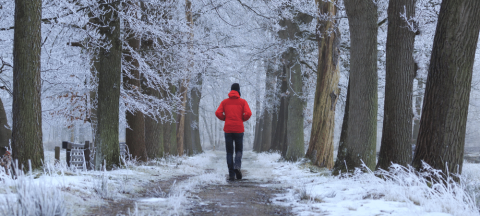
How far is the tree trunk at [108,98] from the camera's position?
845 cm

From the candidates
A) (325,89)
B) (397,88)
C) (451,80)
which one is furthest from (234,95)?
(325,89)

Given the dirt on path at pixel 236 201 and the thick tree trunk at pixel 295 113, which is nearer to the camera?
the dirt on path at pixel 236 201

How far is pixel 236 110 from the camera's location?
829 cm

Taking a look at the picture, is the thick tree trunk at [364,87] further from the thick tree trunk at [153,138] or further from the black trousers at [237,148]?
the thick tree trunk at [153,138]

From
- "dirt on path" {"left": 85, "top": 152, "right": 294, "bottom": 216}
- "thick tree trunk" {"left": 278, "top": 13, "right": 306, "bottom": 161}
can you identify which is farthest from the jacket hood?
"thick tree trunk" {"left": 278, "top": 13, "right": 306, "bottom": 161}

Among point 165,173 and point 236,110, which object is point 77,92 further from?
point 236,110

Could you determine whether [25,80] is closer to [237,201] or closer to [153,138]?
[237,201]

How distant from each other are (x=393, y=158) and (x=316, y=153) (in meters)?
5.32

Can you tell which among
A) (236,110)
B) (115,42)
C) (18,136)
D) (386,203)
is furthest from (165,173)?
(386,203)

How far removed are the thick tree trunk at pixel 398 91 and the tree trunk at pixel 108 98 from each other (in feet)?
18.1

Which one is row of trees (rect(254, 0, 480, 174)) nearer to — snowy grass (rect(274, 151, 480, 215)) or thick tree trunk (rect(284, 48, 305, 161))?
snowy grass (rect(274, 151, 480, 215))

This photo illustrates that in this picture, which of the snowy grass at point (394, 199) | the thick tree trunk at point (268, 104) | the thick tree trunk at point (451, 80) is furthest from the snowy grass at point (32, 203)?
the thick tree trunk at point (268, 104)

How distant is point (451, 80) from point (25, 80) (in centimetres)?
570

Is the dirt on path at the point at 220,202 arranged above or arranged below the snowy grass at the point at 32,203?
below
